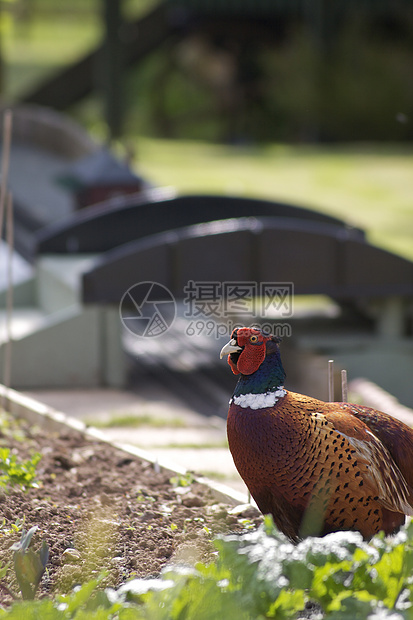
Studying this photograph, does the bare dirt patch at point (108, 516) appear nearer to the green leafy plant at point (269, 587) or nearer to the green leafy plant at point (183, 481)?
the green leafy plant at point (183, 481)

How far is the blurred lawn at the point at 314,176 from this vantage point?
17.0 metres

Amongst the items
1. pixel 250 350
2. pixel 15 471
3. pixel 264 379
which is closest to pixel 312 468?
pixel 264 379

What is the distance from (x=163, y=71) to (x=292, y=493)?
97.3 ft

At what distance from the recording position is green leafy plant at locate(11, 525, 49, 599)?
2.89 m

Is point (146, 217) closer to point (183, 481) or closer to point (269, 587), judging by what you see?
point (183, 481)

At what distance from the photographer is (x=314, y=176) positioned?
20.9 m

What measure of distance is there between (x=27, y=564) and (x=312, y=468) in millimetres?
1053

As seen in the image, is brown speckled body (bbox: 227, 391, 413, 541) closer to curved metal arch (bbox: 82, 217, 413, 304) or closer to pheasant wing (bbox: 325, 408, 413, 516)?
pheasant wing (bbox: 325, 408, 413, 516)

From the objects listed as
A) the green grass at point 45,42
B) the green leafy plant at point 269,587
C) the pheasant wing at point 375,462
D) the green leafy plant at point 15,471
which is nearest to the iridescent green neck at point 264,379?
the pheasant wing at point 375,462

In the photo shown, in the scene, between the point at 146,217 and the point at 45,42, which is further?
the point at 45,42

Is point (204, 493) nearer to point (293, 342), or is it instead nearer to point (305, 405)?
point (305, 405)

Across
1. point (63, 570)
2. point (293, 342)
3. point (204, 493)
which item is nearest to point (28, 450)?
point (204, 493)

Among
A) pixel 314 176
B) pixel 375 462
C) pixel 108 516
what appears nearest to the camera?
pixel 375 462

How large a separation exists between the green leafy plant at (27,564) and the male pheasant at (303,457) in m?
0.79
